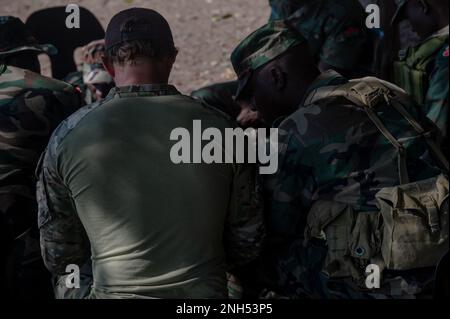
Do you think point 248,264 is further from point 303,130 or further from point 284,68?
point 284,68

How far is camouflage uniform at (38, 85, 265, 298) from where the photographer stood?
2307 mm

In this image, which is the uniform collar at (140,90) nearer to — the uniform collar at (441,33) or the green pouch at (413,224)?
the green pouch at (413,224)

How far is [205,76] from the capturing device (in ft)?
21.0

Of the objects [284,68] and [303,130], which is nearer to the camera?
[303,130]

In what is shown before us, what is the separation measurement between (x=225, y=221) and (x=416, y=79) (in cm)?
162

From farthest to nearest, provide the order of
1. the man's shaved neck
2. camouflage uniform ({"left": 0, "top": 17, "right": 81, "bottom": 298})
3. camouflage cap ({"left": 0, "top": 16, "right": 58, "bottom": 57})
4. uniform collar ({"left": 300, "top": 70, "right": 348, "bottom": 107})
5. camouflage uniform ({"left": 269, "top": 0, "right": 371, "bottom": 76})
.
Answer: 1. camouflage uniform ({"left": 269, "top": 0, "right": 371, "bottom": 76})
2. camouflage cap ({"left": 0, "top": 16, "right": 58, "bottom": 57})
3. camouflage uniform ({"left": 0, "top": 17, "right": 81, "bottom": 298})
4. uniform collar ({"left": 300, "top": 70, "right": 348, "bottom": 107})
5. the man's shaved neck

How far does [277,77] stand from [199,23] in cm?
456

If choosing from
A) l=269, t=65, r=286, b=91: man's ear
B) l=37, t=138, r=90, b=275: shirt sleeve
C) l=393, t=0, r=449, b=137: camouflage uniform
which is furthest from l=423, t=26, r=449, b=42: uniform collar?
l=37, t=138, r=90, b=275: shirt sleeve

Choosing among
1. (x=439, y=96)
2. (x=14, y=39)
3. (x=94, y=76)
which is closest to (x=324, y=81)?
(x=439, y=96)

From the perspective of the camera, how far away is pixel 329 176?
2580 mm

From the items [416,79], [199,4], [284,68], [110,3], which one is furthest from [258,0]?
[284,68]

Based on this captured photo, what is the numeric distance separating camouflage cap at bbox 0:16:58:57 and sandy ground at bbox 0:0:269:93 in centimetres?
299

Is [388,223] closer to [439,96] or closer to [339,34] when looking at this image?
[439,96]

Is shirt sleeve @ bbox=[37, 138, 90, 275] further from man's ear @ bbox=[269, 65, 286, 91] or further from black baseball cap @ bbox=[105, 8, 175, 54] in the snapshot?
man's ear @ bbox=[269, 65, 286, 91]
